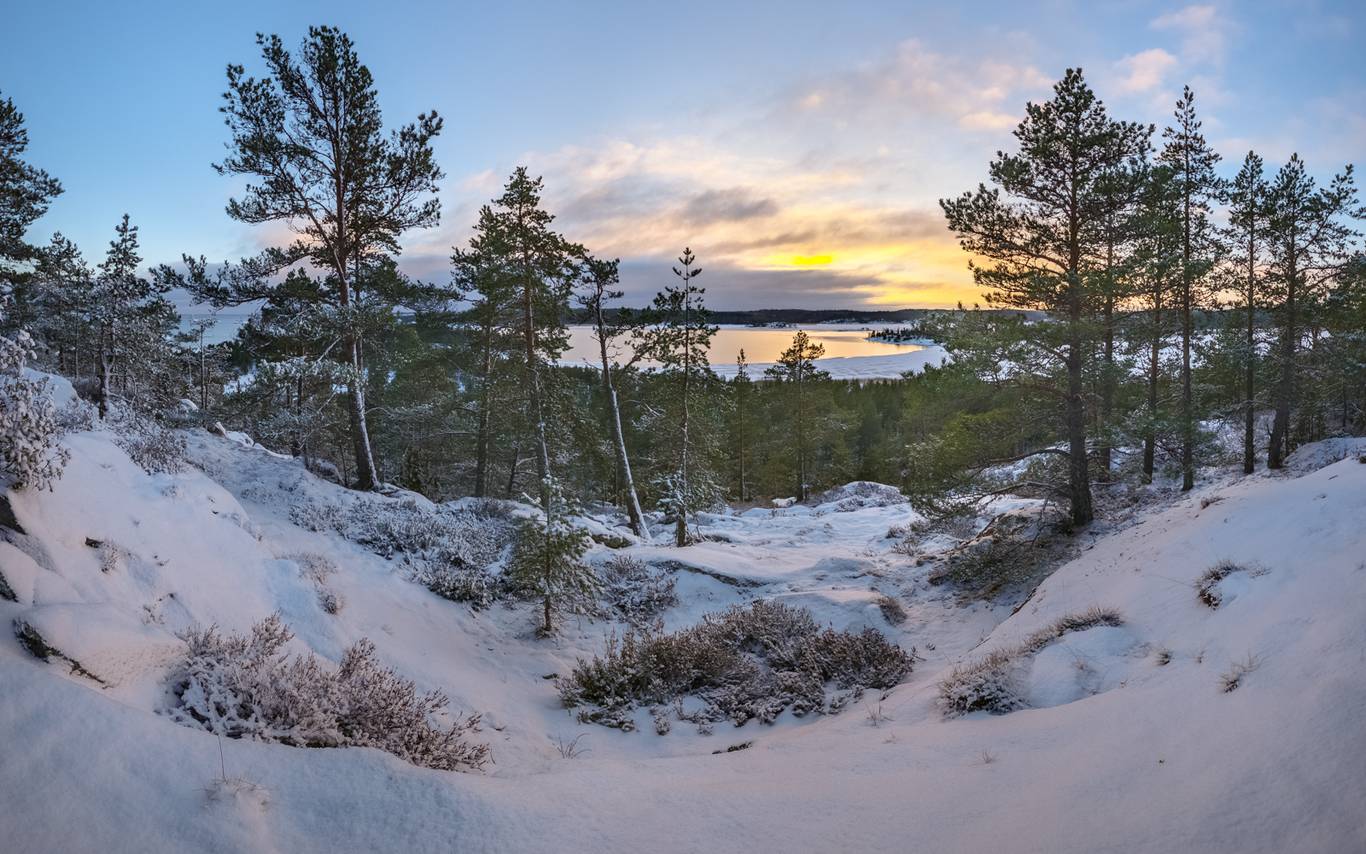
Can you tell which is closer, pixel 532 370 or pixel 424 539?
pixel 424 539

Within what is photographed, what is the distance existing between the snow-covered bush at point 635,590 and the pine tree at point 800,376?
25724 millimetres

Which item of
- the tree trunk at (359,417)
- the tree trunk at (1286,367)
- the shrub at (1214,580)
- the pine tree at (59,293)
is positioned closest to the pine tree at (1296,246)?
the tree trunk at (1286,367)

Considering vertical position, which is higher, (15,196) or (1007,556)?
(15,196)

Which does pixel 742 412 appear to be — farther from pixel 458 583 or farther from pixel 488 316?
pixel 458 583

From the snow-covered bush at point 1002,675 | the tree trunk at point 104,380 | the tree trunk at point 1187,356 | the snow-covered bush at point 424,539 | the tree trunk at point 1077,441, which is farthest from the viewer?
the tree trunk at point 1187,356

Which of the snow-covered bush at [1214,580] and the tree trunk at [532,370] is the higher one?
the tree trunk at [532,370]

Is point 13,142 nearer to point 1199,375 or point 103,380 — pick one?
point 103,380

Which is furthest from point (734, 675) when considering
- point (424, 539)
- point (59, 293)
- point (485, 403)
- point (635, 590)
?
point (59, 293)

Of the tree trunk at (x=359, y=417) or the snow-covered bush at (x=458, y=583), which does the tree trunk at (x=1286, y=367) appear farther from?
the tree trunk at (x=359, y=417)

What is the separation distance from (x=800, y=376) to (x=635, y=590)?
27.5 metres

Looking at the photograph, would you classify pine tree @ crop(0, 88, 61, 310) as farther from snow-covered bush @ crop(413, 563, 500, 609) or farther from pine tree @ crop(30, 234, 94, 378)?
snow-covered bush @ crop(413, 563, 500, 609)

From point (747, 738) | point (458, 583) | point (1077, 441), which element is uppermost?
point (1077, 441)

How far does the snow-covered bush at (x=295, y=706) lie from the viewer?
14.6 feet

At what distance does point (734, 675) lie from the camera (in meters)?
9.48
